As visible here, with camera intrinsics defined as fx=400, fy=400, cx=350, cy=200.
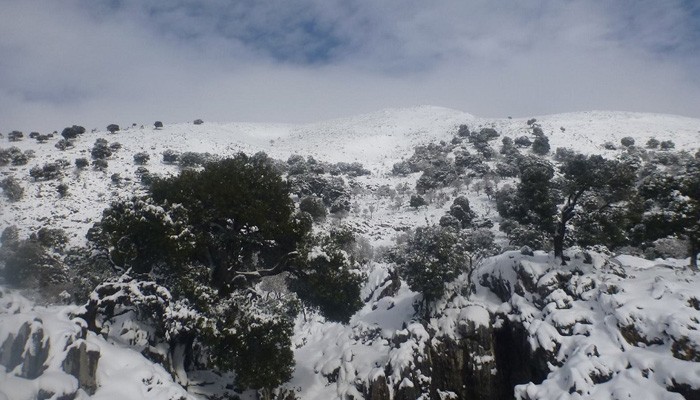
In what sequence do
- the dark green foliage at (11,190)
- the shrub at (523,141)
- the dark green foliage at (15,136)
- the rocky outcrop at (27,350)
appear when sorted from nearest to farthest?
the rocky outcrop at (27,350) < the dark green foliage at (11,190) < the dark green foliage at (15,136) < the shrub at (523,141)

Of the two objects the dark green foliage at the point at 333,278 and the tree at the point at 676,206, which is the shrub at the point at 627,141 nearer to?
the tree at the point at 676,206

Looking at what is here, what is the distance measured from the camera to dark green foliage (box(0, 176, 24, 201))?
46028 millimetres

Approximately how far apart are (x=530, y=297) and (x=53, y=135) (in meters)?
95.1

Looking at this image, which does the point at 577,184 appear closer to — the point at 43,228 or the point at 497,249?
the point at 497,249

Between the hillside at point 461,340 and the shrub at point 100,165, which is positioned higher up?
the shrub at point 100,165

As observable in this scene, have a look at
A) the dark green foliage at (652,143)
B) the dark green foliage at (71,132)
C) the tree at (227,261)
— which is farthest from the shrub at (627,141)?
the dark green foliage at (71,132)

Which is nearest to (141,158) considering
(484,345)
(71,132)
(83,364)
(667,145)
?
(71,132)

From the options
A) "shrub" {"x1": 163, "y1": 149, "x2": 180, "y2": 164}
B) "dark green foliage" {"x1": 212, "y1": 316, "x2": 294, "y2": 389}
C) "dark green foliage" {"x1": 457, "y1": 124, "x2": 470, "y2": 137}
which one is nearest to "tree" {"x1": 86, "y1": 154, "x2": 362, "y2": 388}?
"dark green foliage" {"x1": 212, "y1": 316, "x2": 294, "y2": 389}

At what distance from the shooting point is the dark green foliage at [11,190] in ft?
151

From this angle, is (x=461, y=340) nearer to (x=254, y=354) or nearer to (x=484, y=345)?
(x=484, y=345)

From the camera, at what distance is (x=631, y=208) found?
71.1 feet

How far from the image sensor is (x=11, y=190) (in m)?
46.3

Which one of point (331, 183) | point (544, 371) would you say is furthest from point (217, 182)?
point (331, 183)

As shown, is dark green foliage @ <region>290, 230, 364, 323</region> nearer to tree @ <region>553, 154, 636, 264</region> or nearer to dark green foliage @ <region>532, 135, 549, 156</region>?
tree @ <region>553, 154, 636, 264</region>
